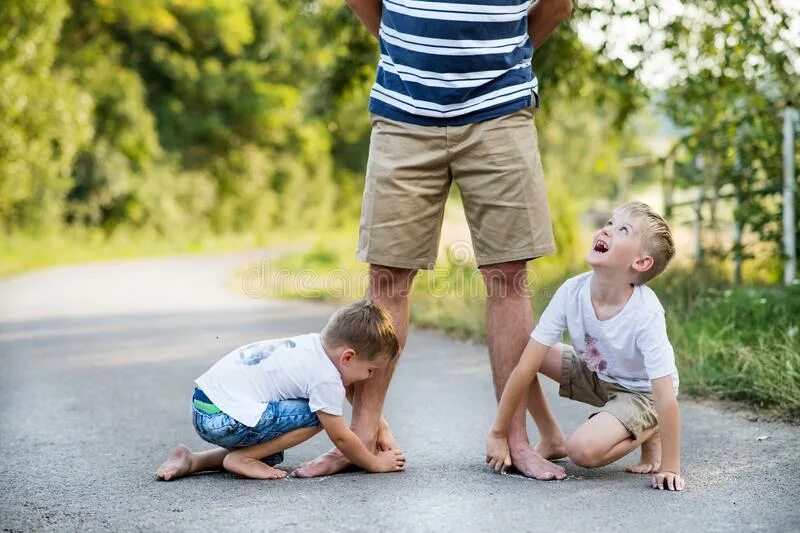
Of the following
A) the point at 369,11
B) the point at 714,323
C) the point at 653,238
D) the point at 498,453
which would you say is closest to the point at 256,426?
the point at 498,453

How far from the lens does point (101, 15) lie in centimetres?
2339

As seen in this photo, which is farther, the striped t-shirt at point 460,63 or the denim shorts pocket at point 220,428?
the striped t-shirt at point 460,63

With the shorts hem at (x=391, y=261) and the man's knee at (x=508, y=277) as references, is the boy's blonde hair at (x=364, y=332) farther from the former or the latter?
the man's knee at (x=508, y=277)

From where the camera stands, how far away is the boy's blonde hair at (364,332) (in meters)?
3.29

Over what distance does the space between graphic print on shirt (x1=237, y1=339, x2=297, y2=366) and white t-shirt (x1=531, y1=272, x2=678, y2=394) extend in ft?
2.79

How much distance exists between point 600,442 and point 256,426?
1.12m

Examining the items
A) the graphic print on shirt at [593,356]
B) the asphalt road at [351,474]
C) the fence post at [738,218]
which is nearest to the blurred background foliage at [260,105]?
the fence post at [738,218]

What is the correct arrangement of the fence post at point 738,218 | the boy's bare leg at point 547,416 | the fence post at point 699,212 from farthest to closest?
the fence post at point 699,212 → the fence post at point 738,218 → the boy's bare leg at point 547,416

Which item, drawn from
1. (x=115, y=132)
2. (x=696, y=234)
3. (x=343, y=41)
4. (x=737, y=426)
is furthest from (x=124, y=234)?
(x=737, y=426)

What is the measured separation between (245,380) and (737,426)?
210cm

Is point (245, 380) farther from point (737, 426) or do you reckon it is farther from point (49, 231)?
point (49, 231)

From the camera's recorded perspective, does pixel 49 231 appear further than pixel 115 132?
A: No

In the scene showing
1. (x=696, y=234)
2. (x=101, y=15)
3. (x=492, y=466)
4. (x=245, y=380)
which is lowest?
(x=492, y=466)

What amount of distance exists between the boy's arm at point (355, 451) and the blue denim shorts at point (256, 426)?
0.26ft
